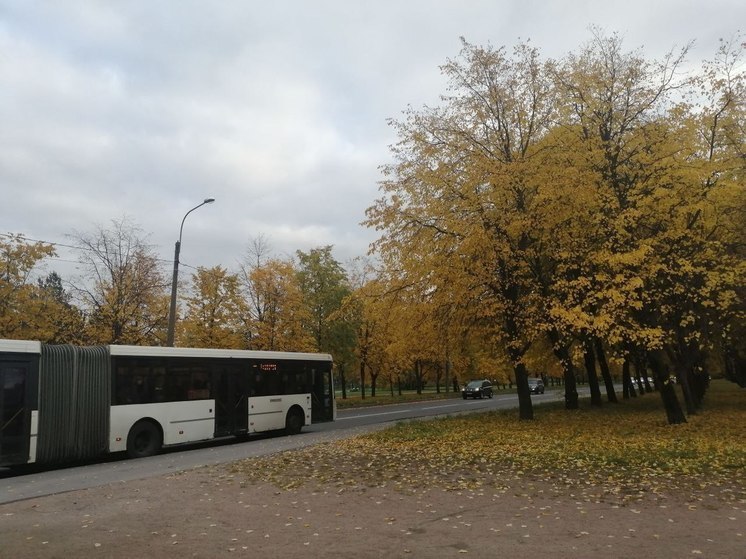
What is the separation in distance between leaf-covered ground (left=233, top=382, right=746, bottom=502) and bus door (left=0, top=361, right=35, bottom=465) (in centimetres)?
475

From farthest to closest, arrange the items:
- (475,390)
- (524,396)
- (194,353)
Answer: (475,390) → (524,396) → (194,353)

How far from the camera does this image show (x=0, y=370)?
12.0m

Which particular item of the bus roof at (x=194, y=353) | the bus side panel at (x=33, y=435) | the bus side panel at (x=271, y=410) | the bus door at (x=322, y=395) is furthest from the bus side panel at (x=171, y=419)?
the bus door at (x=322, y=395)

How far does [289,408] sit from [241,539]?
1335cm

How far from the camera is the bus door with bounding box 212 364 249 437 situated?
54.6 feet

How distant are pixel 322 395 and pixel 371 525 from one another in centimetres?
1426

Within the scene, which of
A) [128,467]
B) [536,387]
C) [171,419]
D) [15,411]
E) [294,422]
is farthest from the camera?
[536,387]

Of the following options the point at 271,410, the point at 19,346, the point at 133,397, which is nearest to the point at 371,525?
the point at 19,346

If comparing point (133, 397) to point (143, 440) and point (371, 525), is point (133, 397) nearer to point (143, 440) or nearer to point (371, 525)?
point (143, 440)

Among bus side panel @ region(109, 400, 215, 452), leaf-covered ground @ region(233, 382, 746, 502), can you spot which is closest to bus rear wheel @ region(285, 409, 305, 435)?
bus side panel @ region(109, 400, 215, 452)

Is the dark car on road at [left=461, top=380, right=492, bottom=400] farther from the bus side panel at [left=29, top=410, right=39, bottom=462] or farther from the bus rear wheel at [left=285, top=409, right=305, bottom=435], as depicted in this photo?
the bus side panel at [left=29, top=410, right=39, bottom=462]

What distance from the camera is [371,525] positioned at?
6.63 metres

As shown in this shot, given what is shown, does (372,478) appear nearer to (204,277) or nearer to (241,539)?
(241,539)

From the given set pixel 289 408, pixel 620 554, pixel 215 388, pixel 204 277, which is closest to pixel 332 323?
pixel 204 277
